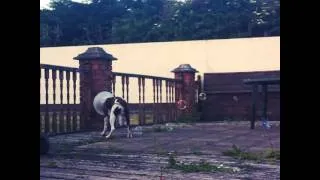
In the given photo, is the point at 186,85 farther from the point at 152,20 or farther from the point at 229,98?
the point at 152,20

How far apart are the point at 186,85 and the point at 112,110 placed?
554 centimetres

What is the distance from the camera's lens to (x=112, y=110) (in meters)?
6.43

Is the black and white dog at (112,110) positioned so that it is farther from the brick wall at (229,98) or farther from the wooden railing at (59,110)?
the brick wall at (229,98)

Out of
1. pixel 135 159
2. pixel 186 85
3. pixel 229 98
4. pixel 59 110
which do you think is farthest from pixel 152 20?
pixel 135 159

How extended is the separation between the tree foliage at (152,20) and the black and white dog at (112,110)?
46.0ft

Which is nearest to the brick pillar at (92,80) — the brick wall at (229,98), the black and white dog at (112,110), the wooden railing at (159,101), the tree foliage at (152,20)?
the black and white dog at (112,110)

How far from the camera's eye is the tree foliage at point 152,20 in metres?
21.8

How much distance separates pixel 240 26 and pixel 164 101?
37.2ft

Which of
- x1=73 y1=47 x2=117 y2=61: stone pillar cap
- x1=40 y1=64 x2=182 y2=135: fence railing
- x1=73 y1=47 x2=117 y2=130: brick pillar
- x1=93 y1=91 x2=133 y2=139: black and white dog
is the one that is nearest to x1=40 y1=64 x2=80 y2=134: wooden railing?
x1=40 y1=64 x2=182 y2=135: fence railing

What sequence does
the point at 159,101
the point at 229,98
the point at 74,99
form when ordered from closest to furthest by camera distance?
the point at 74,99
the point at 159,101
the point at 229,98

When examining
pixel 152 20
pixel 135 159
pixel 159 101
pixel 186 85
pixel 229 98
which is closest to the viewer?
pixel 135 159

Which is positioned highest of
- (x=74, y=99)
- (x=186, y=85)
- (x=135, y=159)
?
(x=186, y=85)

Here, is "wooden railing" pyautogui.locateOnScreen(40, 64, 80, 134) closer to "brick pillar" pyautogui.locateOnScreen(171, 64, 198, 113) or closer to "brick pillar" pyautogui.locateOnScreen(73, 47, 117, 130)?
"brick pillar" pyautogui.locateOnScreen(73, 47, 117, 130)

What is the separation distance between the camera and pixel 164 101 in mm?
11359
